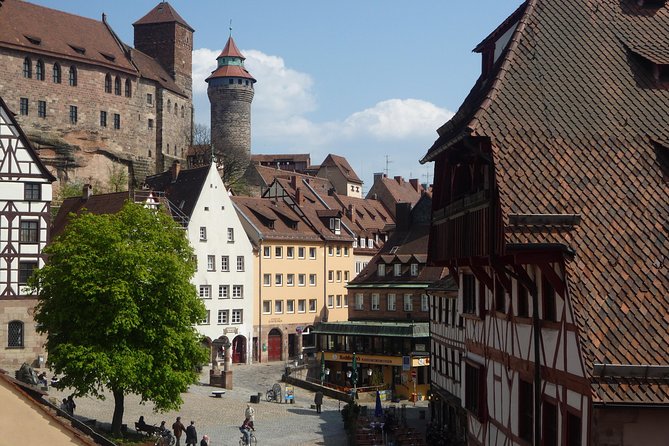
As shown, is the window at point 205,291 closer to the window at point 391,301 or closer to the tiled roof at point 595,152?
the window at point 391,301

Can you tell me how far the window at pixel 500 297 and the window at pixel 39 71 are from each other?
79.1 meters

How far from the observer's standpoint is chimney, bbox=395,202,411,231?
65000 mm

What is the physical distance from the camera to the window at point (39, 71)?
93.1 m

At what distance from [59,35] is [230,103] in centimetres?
3621

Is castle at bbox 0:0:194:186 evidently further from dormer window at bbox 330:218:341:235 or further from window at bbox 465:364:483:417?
window at bbox 465:364:483:417

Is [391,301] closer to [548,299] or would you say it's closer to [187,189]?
[187,189]

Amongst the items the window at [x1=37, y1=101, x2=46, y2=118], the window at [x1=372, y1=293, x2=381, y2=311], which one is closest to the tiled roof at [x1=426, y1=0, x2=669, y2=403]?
the window at [x1=372, y1=293, x2=381, y2=311]

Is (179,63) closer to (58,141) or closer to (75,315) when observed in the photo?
(58,141)

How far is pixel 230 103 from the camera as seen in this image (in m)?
131

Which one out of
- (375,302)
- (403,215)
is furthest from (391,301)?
(403,215)

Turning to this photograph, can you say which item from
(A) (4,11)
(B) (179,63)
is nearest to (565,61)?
(A) (4,11)

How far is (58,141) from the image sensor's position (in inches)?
3775

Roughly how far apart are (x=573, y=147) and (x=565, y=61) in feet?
7.05

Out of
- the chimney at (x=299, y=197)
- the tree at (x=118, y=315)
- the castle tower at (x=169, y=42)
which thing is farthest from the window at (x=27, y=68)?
the tree at (x=118, y=315)
